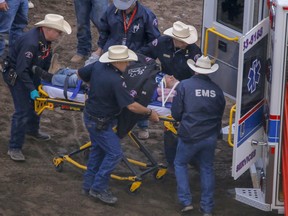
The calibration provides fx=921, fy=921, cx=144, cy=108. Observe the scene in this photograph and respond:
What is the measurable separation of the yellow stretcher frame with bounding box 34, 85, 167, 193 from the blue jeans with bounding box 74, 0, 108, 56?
114 inches

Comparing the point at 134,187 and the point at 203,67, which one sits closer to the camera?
the point at 203,67

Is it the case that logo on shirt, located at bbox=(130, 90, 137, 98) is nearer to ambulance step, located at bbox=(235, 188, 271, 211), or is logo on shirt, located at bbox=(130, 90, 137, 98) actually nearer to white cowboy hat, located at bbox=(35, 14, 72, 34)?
white cowboy hat, located at bbox=(35, 14, 72, 34)

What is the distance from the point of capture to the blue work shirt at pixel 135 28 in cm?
1080

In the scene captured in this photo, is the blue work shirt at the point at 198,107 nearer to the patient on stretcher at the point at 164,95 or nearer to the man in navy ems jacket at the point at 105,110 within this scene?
the man in navy ems jacket at the point at 105,110

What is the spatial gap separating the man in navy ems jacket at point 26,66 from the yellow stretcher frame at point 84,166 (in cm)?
12

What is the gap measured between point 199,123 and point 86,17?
4372mm

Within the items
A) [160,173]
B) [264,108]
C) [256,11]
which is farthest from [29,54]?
[264,108]

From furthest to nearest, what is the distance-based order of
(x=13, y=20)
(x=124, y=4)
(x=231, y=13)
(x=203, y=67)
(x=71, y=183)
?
(x=13, y=20) → (x=124, y=4) → (x=231, y=13) → (x=71, y=183) → (x=203, y=67)

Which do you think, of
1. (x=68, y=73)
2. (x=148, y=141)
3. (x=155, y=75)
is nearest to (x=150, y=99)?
(x=155, y=75)

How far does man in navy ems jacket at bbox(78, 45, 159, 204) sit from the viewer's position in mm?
9008

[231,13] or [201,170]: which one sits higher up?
[231,13]

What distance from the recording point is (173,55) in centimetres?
1012

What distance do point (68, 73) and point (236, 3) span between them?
1.97 metres

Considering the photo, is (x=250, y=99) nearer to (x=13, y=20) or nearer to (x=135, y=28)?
(x=135, y=28)
